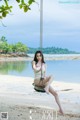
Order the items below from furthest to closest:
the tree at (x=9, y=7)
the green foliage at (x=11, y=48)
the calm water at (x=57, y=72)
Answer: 1. the green foliage at (x=11, y=48)
2. the calm water at (x=57, y=72)
3. the tree at (x=9, y=7)

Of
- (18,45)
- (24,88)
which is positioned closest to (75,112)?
(24,88)

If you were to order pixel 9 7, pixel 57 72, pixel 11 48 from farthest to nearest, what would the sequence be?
1. pixel 11 48
2. pixel 57 72
3. pixel 9 7

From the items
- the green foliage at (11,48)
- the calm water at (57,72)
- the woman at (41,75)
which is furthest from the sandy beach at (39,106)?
the green foliage at (11,48)

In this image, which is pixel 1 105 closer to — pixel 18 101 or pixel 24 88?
pixel 18 101

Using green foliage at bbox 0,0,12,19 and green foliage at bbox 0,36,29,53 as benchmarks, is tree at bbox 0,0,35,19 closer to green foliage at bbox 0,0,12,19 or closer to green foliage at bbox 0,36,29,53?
green foliage at bbox 0,0,12,19

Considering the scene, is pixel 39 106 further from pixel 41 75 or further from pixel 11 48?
pixel 11 48

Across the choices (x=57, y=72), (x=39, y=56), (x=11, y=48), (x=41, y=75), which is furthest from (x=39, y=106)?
(x=11, y=48)

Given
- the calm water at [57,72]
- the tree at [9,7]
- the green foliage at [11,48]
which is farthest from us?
the green foliage at [11,48]

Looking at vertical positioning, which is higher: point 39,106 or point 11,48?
point 39,106

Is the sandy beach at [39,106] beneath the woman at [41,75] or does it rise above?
beneath

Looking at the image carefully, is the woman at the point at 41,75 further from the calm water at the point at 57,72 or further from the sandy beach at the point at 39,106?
the calm water at the point at 57,72

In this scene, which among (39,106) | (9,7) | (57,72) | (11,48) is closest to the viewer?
(9,7)

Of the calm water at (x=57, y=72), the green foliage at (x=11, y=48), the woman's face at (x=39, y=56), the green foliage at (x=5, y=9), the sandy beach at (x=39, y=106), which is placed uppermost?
the green foliage at (x=5, y=9)

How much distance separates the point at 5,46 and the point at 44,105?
94.2ft
